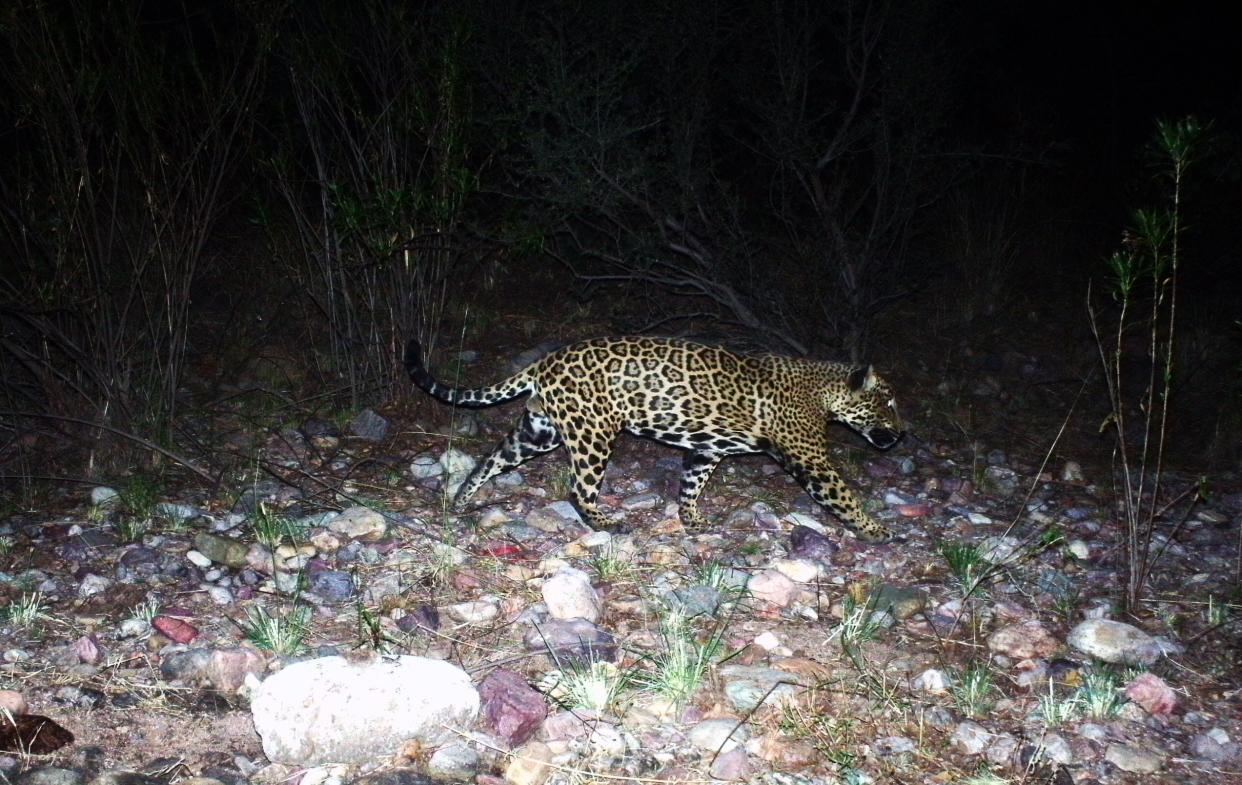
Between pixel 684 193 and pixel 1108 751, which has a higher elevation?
pixel 684 193

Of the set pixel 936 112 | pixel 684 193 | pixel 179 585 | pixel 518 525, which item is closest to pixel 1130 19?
pixel 936 112

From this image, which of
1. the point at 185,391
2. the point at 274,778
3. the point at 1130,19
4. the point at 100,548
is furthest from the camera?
the point at 1130,19

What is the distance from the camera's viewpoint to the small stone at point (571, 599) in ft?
15.5

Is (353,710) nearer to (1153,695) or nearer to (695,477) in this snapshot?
(1153,695)

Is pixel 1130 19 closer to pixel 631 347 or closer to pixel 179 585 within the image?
pixel 631 347

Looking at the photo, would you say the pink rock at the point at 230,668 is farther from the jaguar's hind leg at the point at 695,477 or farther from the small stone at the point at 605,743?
the jaguar's hind leg at the point at 695,477

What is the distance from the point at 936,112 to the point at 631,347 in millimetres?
3247

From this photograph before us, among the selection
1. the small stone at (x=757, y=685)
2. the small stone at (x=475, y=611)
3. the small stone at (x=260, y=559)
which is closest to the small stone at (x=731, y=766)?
the small stone at (x=757, y=685)

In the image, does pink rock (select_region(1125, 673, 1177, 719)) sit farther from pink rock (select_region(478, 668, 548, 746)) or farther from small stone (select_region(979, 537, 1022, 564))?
pink rock (select_region(478, 668, 548, 746))

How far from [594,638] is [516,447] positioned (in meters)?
2.04

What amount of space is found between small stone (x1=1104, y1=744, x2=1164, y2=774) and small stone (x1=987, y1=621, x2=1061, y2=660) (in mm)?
738

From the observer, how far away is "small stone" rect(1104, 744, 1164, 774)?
373 centimetres

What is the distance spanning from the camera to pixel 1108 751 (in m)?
3.80

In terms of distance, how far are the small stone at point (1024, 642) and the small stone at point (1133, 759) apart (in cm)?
74
